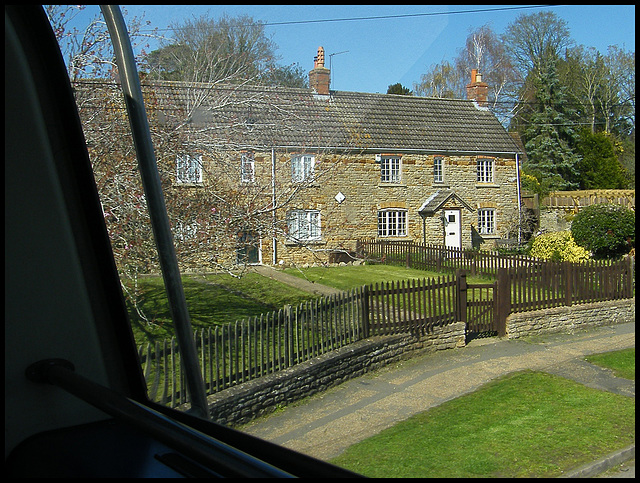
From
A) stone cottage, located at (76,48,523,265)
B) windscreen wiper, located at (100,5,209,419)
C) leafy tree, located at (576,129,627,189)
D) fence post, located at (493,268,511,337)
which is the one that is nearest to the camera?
leafy tree, located at (576,129,627,189)

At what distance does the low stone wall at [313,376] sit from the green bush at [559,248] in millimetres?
853

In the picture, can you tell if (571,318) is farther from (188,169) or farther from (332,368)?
(188,169)

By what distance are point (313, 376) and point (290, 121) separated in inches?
81.3

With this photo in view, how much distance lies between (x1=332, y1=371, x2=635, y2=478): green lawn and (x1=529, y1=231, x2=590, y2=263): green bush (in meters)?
0.48

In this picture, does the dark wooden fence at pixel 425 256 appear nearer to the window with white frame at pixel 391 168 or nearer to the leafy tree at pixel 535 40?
the window with white frame at pixel 391 168

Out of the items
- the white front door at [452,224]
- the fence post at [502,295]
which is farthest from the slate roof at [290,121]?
the fence post at [502,295]

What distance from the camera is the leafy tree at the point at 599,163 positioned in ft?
3.49

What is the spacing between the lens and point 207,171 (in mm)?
4723

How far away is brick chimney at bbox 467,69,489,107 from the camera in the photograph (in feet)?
5.27

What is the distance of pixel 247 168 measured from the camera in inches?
199

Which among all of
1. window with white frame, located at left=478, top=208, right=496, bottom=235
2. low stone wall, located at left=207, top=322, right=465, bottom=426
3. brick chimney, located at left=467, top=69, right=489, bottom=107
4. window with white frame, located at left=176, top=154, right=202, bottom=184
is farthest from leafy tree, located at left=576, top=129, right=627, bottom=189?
window with white frame, located at left=176, top=154, right=202, bottom=184

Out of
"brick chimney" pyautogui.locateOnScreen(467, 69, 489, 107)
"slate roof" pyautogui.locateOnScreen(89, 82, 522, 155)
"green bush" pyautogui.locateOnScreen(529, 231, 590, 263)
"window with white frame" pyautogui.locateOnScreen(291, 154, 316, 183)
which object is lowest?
"green bush" pyautogui.locateOnScreen(529, 231, 590, 263)

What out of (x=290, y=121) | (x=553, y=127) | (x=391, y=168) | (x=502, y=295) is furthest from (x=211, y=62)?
(x=553, y=127)

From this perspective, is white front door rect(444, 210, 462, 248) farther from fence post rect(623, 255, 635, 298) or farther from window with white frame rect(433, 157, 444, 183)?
fence post rect(623, 255, 635, 298)
